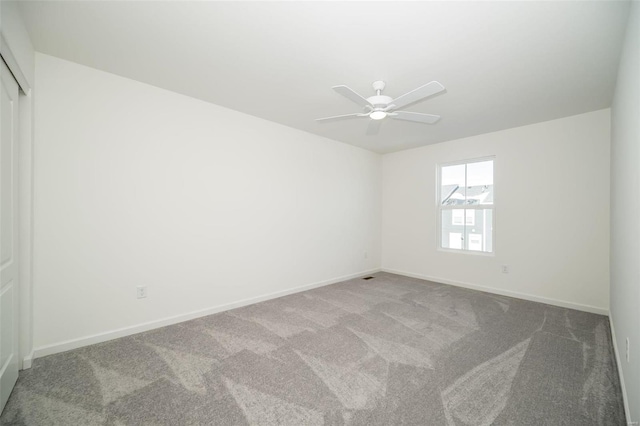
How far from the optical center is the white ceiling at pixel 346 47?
1.74m

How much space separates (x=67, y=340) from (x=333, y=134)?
13.3ft

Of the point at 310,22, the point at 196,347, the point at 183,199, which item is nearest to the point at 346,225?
the point at 183,199

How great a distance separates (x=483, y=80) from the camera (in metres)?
2.57

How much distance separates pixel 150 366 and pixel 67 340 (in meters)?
0.92

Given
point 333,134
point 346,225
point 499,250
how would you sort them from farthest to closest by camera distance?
point 346,225, point 333,134, point 499,250

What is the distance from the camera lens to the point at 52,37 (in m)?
2.03

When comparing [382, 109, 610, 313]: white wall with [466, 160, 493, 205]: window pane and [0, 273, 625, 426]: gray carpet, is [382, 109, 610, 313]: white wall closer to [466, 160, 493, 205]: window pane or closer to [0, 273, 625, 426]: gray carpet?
[466, 160, 493, 205]: window pane

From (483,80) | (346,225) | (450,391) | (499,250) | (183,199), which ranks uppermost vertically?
(483,80)

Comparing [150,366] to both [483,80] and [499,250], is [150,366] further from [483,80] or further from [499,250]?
[499,250]

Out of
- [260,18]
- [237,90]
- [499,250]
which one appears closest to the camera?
[260,18]

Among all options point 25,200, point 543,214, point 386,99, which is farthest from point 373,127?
point 25,200

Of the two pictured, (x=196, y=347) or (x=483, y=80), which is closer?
(x=196, y=347)

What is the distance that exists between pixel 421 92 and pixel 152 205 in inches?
111

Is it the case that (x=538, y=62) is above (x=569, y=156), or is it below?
above
